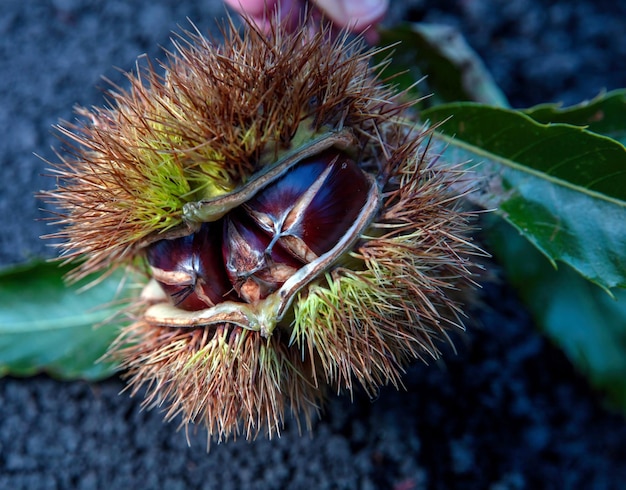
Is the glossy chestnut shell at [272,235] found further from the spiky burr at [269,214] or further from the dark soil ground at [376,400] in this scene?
the dark soil ground at [376,400]

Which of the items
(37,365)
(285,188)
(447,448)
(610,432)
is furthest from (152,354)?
(610,432)

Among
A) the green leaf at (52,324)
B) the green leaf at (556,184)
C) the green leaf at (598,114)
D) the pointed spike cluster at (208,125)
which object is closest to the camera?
the pointed spike cluster at (208,125)

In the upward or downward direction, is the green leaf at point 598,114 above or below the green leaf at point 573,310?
above

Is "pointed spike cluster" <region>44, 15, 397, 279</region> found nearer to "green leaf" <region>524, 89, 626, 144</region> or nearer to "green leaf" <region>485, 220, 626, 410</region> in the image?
"green leaf" <region>524, 89, 626, 144</region>

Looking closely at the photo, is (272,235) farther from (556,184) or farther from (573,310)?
(573,310)

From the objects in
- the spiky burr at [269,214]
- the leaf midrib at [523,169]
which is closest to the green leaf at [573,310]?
the leaf midrib at [523,169]

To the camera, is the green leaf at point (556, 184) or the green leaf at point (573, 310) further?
the green leaf at point (573, 310)

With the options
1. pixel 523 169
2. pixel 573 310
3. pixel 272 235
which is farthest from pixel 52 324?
pixel 573 310

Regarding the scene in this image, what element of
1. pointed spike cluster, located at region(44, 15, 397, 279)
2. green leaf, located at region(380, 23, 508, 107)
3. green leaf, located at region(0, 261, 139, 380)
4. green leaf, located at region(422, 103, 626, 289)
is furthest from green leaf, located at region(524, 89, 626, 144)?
green leaf, located at region(0, 261, 139, 380)
